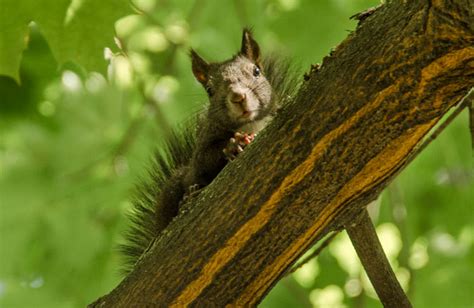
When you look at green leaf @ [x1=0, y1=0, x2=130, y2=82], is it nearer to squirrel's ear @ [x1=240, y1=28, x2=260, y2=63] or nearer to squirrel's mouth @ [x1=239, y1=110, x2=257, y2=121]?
squirrel's mouth @ [x1=239, y1=110, x2=257, y2=121]

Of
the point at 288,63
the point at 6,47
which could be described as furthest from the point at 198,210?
the point at 288,63

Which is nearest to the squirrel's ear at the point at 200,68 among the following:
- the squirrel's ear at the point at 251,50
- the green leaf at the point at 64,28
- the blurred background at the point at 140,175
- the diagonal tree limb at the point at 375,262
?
Answer: the squirrel's ear at the point at 251,50

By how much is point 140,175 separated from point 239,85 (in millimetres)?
922

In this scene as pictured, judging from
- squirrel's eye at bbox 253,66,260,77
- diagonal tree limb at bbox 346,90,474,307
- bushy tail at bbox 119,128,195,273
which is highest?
squirrel's eye at bbox 253,66,260,77

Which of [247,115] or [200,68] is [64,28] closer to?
[247,115]

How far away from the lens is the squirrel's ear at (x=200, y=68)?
138 inches

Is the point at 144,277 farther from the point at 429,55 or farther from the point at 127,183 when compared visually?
the point at 127,183

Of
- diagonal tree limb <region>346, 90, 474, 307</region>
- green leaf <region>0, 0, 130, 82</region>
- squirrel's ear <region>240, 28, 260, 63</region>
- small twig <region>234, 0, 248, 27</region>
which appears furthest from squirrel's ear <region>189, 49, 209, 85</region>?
diagonal tree limb <region>346, 90, 474, 307</region>

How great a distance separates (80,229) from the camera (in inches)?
160

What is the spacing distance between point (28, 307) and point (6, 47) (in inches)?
68.0

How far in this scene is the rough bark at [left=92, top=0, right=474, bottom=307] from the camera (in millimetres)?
1955

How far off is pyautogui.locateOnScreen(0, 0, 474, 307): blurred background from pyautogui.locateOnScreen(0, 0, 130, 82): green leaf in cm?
120

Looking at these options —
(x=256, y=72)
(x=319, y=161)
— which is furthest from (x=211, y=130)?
(x=319, y=161)

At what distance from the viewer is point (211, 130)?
3209 mm
